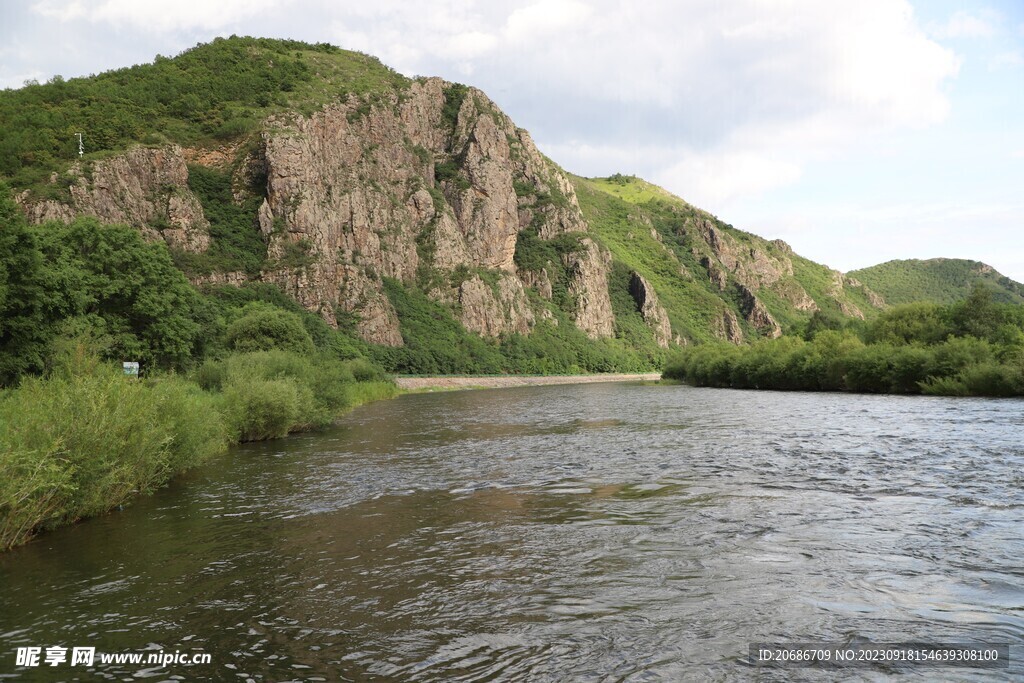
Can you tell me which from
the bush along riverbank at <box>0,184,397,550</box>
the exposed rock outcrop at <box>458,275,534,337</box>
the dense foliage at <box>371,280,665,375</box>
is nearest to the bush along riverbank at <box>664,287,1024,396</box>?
the bush along riverbank at <box>0,184,397,550</box>

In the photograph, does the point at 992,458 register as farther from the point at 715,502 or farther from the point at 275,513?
the point at 275,513

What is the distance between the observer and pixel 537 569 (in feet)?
44.0

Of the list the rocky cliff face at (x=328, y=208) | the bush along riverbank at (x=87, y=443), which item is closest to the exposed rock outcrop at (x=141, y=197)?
the rocky cliff face at (x=328, y=208)

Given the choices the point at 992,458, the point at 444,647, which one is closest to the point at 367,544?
the point at 444,647

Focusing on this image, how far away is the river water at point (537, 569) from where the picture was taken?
952 cm

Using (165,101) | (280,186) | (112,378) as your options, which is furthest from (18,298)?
(165,101)

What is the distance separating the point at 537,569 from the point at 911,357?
64722mm

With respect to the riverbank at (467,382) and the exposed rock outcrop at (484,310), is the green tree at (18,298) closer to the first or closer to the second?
the riverbank at (467,382)

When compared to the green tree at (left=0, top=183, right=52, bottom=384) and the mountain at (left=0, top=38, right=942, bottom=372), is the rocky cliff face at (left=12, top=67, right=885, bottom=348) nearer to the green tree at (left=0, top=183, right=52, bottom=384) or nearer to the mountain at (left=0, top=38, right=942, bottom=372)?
the mountain at (left=0, top=38, right=942, bottom=372)

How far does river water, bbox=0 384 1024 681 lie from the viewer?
9.52m

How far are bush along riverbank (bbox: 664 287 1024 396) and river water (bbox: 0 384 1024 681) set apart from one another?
3630cm

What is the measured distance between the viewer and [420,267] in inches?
7092

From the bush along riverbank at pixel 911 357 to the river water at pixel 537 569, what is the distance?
36.3 meters

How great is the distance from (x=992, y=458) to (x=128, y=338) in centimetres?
5171
